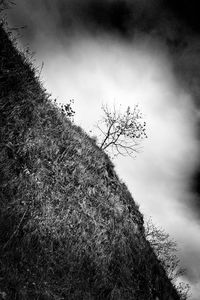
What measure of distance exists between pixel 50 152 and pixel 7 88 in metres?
2.47

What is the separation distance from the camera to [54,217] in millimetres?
6805

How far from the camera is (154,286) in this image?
390 inches

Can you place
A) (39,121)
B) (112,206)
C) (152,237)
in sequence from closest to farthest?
(39,121) < (112,206) < (152,237)

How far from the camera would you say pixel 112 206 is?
10648 mm

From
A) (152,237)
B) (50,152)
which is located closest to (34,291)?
(50,152)

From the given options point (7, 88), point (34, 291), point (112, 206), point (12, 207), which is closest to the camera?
point (34, 291)

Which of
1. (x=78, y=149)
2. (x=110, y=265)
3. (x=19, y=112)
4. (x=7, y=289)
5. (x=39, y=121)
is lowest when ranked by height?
(x=7, y=289)

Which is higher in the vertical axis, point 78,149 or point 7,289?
point 78,149

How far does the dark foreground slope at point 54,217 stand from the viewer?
4936 millimetres

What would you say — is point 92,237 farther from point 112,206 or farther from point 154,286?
point 154,286

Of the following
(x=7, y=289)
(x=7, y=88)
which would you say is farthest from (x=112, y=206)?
(x=7, y=289)

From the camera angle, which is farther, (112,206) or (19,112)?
(112,206)

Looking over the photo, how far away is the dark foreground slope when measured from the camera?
4936 millimetres

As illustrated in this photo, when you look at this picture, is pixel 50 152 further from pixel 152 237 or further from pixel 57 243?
pixel 152 237
